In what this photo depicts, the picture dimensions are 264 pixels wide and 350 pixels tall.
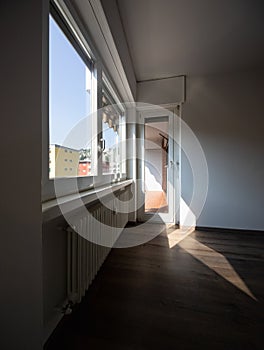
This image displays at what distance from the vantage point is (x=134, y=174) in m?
3.33

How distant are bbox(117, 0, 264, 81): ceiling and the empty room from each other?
0.02m

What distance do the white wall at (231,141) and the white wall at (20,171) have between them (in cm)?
288

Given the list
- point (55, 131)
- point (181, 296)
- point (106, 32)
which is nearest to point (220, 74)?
point (106, 32)

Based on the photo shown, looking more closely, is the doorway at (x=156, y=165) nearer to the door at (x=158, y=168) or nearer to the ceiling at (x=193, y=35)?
the door at (x=158, y=168)

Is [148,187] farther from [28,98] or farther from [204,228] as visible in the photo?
[28,98]

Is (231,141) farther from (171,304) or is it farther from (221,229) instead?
(171,304)

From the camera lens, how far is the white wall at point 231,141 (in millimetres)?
2959

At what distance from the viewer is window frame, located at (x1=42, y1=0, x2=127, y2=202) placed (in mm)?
978

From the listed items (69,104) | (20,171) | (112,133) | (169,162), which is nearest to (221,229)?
(169,162)

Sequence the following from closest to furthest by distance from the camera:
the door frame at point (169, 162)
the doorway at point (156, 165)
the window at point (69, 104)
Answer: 1. the window at point (69, 104)
2. the door frame at point (169, 162)
3. the doorway at point (156, 165)

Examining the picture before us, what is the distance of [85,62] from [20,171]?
4.67 feet

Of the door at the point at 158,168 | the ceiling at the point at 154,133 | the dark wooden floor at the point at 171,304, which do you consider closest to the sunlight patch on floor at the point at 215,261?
the dark wooden floor at the point at 171,304

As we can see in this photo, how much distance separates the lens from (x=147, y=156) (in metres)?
3.51

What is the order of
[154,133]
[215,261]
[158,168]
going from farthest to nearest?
1. [158,168]
2. [154,133]
3. [215,261]
